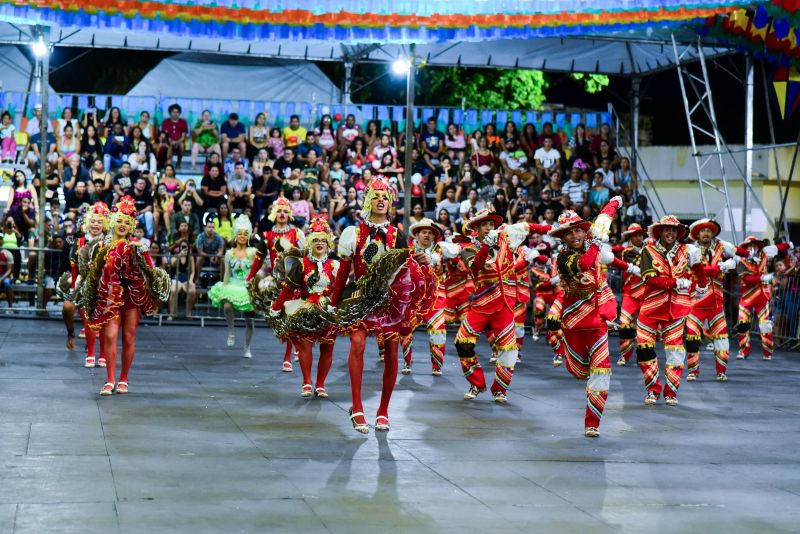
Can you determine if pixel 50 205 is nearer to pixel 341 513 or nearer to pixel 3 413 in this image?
pixel 3 413

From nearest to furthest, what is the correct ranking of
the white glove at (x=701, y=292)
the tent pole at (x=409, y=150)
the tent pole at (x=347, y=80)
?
the white glove at (x=701, y=292) → the tent pole at (x=409, y=150) → the tent pole at (x=347, y=80)

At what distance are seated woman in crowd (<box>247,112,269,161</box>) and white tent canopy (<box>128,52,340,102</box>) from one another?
7.98 ft

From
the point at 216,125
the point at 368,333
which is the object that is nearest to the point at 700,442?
the point at 368,333

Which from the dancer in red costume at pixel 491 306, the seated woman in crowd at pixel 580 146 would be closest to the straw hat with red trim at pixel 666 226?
the dancer in red costume at pixel 491 306

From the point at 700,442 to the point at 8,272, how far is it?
47.4 ft

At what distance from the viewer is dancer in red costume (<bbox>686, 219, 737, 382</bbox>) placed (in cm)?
1395

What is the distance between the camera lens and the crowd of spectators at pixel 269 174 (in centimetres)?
2189

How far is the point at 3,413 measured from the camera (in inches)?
381

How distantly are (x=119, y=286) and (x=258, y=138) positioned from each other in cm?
1414

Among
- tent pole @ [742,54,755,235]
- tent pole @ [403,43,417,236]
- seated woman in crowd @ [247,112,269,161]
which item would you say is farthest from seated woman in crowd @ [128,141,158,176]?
tent pole @ [742,54,755,235]

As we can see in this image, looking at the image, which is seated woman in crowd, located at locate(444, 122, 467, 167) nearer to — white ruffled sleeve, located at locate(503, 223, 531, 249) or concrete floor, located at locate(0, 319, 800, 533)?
concrete floor, located at locate(0, 319, 800, 533)

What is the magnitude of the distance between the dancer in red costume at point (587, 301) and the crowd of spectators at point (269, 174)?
11.3m

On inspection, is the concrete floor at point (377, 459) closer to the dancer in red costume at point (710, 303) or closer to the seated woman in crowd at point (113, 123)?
the dancer in red costume at point (710, 303)

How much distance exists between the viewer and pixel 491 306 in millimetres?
11719
